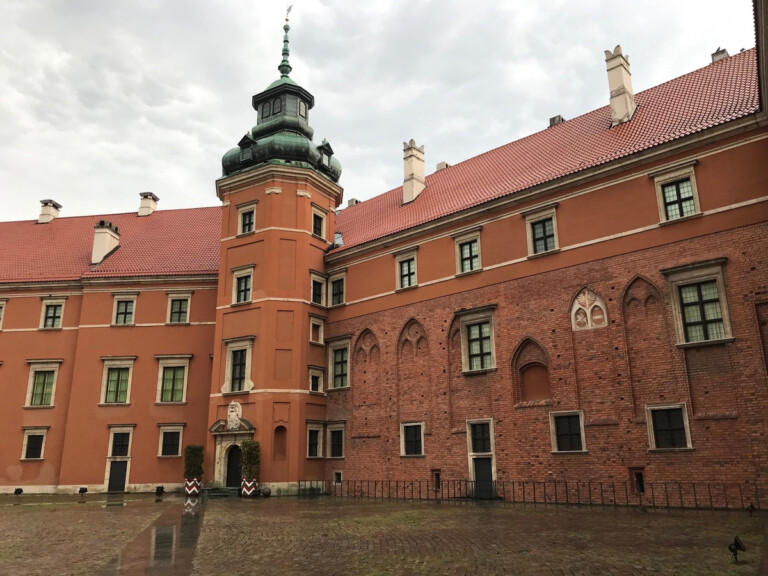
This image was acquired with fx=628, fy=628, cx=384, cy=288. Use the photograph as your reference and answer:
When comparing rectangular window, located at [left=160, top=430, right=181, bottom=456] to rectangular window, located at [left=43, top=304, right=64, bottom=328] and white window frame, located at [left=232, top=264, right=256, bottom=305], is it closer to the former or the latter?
white window frame, located at [left=232, top=264, right=256, bottom=305]

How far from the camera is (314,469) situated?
27.5 meters

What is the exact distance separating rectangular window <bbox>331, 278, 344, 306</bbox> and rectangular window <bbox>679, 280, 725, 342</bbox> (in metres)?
15.5

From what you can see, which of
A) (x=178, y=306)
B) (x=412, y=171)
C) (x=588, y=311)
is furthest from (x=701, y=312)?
(x=178, y=306)

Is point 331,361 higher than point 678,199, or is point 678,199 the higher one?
point 678,199

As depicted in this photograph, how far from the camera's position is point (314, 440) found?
27969 millimetres

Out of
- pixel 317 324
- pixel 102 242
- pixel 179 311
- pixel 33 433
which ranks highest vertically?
pixel 102 242

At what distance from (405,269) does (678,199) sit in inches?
448

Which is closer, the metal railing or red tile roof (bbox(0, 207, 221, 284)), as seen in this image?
the metal railing

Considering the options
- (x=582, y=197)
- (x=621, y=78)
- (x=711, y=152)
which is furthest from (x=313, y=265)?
(x=711, y=152)

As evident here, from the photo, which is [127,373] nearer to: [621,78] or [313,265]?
[313,265]

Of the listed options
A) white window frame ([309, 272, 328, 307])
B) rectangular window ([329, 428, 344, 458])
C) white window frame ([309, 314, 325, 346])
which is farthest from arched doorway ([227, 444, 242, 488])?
white window frame ([309, 272, 328, 307])

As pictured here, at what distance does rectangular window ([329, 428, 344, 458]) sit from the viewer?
27.8 metres

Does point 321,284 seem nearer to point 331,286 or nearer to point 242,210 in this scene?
point 331,286

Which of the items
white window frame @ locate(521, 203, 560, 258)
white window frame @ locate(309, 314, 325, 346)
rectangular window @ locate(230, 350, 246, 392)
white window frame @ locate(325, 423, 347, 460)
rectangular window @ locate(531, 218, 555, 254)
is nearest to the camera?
white window frame @ locate(521, 203, 560, 258)
